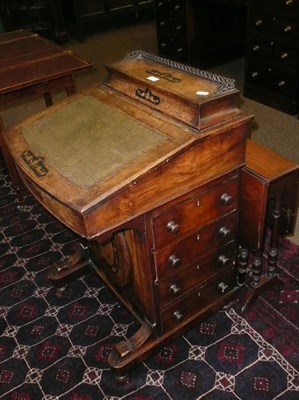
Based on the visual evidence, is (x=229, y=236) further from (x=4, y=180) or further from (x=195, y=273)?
(x=4, y=180)

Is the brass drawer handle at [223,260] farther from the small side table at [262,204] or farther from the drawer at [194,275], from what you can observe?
the small side table at [262,204]

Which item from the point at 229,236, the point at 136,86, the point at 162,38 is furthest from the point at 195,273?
the point at 162,38

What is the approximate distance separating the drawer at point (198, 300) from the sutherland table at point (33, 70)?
1.68m

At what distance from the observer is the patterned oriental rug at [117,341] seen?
Answer: 1.97 meters

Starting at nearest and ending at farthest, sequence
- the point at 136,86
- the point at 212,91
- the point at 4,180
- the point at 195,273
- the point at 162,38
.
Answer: the point at 212,91 < the point at 136,86 < the point at 195,273 < the point at 4,180 < the point at 162,38

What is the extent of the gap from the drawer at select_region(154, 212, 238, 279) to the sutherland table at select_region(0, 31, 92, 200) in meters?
1.58

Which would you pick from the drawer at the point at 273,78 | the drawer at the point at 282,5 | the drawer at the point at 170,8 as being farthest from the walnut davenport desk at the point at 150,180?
the drawer at the point at 170,8

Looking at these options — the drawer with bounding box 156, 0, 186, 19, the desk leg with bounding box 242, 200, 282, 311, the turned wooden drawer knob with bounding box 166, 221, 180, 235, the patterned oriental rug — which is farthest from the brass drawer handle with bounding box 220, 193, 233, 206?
the drawer with bounding box 156, 0, 186, 19

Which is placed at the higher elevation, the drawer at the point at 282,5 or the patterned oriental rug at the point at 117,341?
the drawer at the point at 282,5

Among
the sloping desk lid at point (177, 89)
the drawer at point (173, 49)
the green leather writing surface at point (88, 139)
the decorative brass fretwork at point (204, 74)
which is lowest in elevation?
the drawer at point (173, 49)

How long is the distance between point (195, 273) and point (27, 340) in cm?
95

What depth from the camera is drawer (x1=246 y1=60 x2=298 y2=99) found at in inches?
156

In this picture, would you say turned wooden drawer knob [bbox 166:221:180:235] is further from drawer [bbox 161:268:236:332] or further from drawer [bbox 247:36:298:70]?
drawer [bbox 247:36:298:70]

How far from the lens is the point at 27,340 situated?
2250mm
